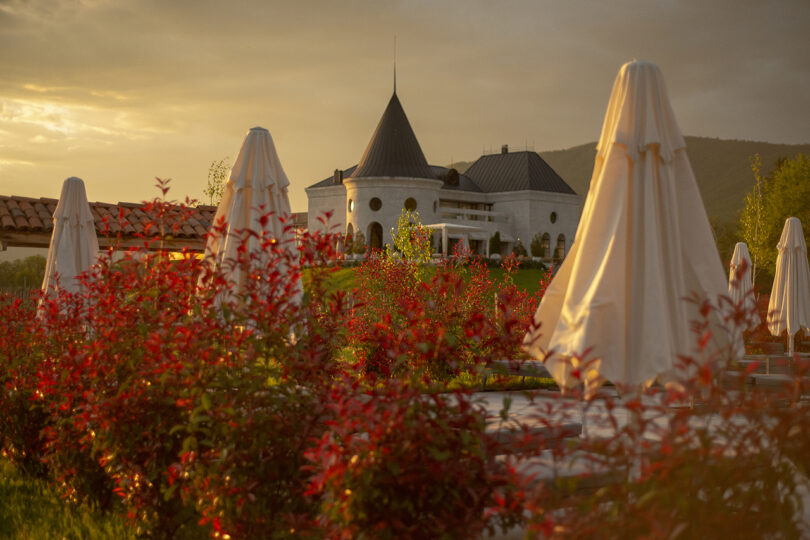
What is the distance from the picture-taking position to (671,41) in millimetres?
15367

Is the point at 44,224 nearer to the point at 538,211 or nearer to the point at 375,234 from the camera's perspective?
the point at 375,234

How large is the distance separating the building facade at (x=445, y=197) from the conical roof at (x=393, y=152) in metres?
0.07

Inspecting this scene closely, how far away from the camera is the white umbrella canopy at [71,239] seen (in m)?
8.94

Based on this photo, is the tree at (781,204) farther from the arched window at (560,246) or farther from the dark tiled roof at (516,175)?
the dark tiled roof at (516,175)

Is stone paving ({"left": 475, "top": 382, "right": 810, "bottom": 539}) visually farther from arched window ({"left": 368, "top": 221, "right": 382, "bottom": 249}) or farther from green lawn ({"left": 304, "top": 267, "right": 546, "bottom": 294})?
arched window ({"left": 368, "top": 221, "right": 382, "bottom": 249})

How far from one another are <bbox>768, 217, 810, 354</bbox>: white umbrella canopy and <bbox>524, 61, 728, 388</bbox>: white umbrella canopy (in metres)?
9.64

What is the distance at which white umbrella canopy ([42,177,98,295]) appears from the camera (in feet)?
29.3

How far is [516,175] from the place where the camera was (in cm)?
5156

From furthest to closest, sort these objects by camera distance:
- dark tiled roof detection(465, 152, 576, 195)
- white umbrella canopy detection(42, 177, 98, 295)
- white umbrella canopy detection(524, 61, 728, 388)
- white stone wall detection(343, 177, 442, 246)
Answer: dark tiled roof detection(465, 152, 576, 195), white stone wall detection(343, 177, 442, 246), white umbrella canopy detection(42, 177, 98, 295), white umbrella canopy detection(524, 61, 728, 388)

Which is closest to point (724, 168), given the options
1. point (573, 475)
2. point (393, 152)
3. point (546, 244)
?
point (546, 244)

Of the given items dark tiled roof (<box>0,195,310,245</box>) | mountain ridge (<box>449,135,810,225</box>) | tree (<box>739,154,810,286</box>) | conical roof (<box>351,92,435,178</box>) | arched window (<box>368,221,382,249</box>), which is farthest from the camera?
mountain ridge (<box>449,135,810,225</box>)

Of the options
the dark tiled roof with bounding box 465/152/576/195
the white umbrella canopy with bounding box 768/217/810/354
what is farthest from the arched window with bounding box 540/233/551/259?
the white umbrella canopy with bounding box 768/217/810/354

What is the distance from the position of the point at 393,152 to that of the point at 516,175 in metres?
11.9

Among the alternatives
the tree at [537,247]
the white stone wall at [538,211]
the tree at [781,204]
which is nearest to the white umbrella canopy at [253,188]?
Answer: the tree at [781,204]
